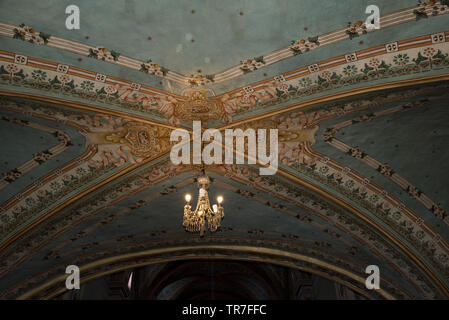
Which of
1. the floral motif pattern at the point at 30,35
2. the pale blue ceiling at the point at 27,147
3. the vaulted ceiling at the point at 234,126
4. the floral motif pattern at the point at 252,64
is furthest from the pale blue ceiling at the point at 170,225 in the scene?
the floral motif pattern at the point at 30,35

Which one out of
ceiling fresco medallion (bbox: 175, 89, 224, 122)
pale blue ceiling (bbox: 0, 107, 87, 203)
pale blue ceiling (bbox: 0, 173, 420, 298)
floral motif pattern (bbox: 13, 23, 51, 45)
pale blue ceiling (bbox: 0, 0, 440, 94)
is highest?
pale blue ceiling (bbox: 0, 0, 440, 94)

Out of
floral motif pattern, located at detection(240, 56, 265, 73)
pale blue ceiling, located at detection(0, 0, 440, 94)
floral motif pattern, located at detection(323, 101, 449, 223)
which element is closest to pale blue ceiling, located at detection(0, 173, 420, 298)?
floral motif pattern, located at detection(323, 101, 449, 223)

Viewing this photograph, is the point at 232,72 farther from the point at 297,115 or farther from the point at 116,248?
the point at 116,248

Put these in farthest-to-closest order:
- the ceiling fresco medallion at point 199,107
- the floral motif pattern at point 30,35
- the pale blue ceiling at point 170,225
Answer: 1. the pale blue ceiling at point 170,225
2. the ceiling fresco medallion at point 199,107
3. the floral motif pattern at point 30,35

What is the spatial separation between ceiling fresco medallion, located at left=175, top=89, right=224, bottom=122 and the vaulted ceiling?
0.02 metres

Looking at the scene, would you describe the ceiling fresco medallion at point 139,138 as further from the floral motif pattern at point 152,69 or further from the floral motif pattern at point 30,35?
the floral motif pattern at point 30,35

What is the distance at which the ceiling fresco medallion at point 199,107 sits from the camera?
293 inches

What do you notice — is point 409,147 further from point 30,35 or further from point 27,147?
point 27,147

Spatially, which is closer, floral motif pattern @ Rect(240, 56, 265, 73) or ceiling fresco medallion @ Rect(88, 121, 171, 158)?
floral motif pattern @ Rect(240, 56, 265, 73)

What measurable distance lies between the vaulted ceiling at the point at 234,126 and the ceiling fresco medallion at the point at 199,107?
2cm

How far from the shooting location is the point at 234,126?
7.85m

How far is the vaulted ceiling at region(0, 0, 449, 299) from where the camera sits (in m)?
6.32

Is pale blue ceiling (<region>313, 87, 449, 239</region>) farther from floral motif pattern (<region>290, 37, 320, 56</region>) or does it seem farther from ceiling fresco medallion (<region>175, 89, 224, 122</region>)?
ceiling fresco medallion (<region>175, 89, 224, 122</region>)

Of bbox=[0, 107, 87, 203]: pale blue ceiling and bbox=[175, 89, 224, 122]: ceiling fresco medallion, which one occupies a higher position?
bbox=[175, 89, 224, 122]: ceiling fresco medallion
